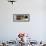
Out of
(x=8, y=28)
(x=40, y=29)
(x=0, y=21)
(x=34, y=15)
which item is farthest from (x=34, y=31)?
(x=0, y=21)

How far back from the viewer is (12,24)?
5254 mm

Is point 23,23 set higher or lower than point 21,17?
lower

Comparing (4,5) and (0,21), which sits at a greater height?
(4,5)

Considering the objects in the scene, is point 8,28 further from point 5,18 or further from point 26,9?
point 26,9

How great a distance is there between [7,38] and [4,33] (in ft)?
0.76

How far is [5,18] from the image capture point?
531 cm

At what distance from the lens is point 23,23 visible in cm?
520

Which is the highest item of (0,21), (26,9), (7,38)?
(26,9)

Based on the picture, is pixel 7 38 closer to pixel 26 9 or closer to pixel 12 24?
pixel 12 24

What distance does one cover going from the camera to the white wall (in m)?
5.12

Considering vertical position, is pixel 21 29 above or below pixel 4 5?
below

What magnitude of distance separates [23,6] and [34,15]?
55cm

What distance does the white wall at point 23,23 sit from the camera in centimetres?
512

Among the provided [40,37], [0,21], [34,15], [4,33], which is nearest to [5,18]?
[0,21]
